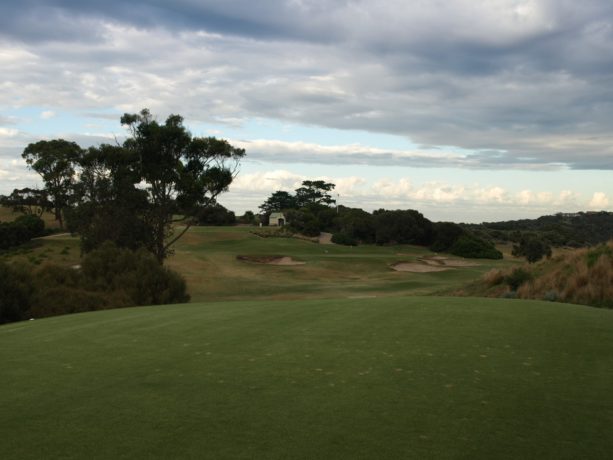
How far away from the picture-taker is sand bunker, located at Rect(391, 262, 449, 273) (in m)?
47.7

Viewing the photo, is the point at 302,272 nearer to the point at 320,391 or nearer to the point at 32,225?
the point at 32,225

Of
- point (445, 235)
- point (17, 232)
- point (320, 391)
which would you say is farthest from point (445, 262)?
point (320, 391)

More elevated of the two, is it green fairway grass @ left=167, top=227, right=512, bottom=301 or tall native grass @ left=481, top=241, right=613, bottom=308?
tall native grass @ left=481, top=241, right=613, bottom=308

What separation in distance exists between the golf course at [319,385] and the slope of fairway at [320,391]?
2cm

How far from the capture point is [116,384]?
643 cm

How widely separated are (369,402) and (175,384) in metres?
2.16

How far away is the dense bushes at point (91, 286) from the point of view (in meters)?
19.4

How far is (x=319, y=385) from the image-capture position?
6125mm

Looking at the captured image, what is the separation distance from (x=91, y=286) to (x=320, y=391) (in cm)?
2036

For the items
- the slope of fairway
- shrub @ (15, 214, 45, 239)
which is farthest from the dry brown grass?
shrub @ (15, 214, 45, 239)

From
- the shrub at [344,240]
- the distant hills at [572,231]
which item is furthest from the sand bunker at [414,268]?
the shrub at [344,240]

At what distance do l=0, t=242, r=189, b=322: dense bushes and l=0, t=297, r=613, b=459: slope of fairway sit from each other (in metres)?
10.2

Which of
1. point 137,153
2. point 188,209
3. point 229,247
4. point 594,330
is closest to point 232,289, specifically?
point 188,209

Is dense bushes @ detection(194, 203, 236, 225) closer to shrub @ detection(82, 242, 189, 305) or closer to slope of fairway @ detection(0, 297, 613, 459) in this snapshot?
shrub @ detection(82, 242, 189, 305)
